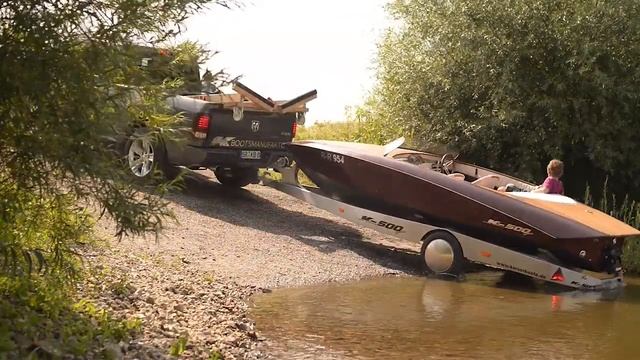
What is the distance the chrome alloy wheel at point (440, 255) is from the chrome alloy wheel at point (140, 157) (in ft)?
12.9

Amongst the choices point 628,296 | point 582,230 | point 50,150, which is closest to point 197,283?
point 50,150

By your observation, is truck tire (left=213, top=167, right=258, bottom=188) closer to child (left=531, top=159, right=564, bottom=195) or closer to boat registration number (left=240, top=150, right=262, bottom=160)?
boat registration number (left=240, top=150, right=262, bottom=160)

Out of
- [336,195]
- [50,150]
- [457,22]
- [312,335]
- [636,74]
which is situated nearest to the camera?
[50,150]

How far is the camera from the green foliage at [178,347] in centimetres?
626

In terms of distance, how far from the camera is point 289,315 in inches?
343

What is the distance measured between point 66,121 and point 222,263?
5453mm

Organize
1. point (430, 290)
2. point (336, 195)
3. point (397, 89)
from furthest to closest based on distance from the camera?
point (397, 89) → point (336, 195) → point (430, 290)

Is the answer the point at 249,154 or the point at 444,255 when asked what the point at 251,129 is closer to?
the point at 249,154

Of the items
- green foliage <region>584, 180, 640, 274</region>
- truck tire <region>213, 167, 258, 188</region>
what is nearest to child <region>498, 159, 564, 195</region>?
green foliage <region>584, 180, 640, 274</region>

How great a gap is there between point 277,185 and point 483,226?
3617 mm

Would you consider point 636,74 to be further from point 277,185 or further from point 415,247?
point 277,185

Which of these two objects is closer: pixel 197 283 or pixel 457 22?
pixel 197 283

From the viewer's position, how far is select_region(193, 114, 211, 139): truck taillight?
12805mm

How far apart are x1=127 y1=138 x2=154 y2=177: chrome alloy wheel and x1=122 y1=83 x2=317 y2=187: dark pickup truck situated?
0.61m
